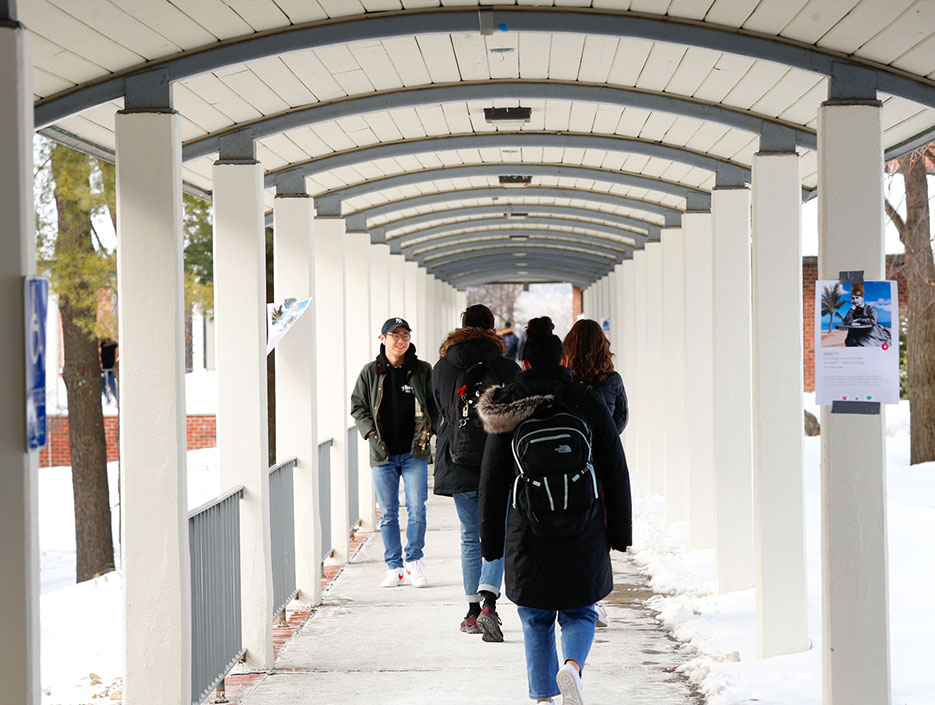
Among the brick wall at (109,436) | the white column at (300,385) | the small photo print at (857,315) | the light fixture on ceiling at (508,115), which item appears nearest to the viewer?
Result: the small photo print at (857,315)

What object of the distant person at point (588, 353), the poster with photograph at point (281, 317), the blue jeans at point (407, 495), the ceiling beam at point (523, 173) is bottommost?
the blue jeans at point (407, 495)

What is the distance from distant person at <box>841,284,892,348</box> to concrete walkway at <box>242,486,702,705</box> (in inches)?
82.6

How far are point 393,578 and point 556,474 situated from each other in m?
4.67

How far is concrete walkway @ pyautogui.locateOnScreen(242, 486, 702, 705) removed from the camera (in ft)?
20.5

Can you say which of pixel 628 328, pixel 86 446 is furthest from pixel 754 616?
pixel 86 446

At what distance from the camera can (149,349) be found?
5336 mm

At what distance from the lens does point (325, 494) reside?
9.87 metres

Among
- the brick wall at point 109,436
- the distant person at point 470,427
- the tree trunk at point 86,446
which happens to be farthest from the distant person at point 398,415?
the brick wall at point 109,436

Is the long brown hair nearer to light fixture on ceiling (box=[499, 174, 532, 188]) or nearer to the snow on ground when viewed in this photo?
the snow on ground

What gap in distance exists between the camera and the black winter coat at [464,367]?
6.97m

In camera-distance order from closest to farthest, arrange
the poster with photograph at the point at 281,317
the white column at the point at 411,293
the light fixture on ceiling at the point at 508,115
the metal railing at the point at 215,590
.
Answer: the metal railing at the point at 215,590, the poster with photograph at the point at 281,317, the light fixture on ceiling at the point at 508,115, the white column at the point at 411,293

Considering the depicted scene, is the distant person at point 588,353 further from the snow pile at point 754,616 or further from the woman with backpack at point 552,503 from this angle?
the snow pile at point 754,616

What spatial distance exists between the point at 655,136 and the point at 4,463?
5773 millimetres

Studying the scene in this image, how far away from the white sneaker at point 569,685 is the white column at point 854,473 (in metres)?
1.31
